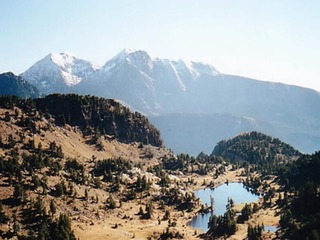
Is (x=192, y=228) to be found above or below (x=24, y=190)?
below

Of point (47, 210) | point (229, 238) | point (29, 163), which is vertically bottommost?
point (229, 238)

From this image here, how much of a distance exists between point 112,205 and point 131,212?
10.7 metres

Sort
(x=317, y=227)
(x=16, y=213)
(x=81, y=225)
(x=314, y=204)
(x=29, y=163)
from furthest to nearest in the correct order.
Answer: (x=29, y=163)
(x=314, y=204)
(x=81, y=225)
(x=16, y=213)
(x=317, y=227)

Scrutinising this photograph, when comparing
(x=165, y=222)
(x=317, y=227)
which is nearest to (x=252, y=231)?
(x=317, y=227)

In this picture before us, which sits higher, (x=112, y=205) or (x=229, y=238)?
(x=112, y=205)

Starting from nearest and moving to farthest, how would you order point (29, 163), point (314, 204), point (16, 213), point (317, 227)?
point (317, 227) → point (16, 213) → point (314, 204) → point (29, 163)

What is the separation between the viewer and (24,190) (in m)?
168

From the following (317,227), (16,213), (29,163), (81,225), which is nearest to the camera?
(317,227)

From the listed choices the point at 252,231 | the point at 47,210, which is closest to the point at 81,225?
the point at 47,210

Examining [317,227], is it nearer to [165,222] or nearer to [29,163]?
[165,222]

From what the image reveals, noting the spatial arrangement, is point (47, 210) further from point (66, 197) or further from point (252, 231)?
point (252, 231)

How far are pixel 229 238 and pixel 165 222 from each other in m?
34.9

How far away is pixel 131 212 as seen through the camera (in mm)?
196875

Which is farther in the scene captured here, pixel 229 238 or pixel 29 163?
pixel 29 163
